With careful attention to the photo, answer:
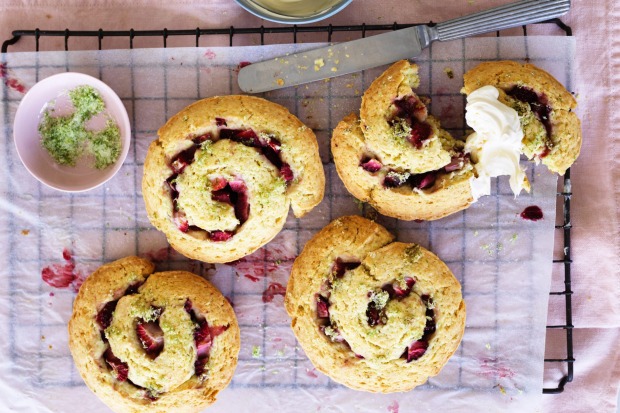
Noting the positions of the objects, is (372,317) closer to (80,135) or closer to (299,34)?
(299,34)

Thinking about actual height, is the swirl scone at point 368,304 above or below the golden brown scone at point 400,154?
below

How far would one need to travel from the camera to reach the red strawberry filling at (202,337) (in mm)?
2967

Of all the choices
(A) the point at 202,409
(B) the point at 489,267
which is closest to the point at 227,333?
(A) the point at 202,409

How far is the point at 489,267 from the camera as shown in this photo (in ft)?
10.3

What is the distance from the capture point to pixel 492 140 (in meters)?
2.82

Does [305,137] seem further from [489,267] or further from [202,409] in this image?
[202,409]

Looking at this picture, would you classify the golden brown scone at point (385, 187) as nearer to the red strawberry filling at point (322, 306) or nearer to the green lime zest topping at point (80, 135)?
the red strawberry filling at point (322, 306)

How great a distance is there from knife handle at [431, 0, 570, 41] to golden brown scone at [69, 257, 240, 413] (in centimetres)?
174

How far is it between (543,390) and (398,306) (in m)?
0.99

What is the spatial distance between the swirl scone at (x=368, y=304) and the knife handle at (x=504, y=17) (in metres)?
1.04

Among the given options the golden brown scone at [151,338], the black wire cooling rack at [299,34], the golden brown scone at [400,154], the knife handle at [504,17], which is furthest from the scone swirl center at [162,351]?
the knife handle at [504,17]

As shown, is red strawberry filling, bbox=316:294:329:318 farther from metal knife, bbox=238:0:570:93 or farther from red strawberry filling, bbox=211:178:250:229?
metal knife, bbox=238:0:570:93

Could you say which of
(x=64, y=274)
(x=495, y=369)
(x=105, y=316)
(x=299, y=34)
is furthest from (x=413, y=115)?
(x=64, y=274)

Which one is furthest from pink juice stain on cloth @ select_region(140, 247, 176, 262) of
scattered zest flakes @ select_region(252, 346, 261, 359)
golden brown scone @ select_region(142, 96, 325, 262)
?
scattered zest flakes @ select_region(252, 346, 261, 359)
